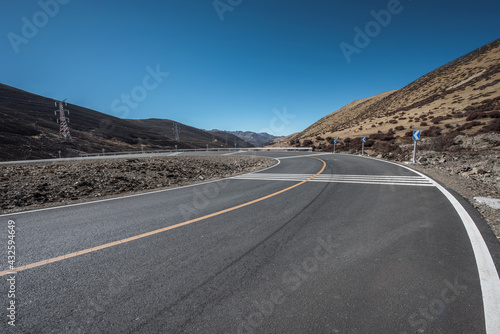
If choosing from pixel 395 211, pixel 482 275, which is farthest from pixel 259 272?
pixel 395 211

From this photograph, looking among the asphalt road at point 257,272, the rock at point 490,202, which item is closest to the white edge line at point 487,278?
the asphalt road at point 257,272

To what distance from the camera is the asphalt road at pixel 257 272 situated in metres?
2.08

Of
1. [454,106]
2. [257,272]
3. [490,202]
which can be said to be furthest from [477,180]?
[454,106]

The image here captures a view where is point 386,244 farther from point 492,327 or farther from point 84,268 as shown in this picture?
point 84,268

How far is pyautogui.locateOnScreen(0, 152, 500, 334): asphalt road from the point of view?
6.82 feet

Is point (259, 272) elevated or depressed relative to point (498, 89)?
depressed

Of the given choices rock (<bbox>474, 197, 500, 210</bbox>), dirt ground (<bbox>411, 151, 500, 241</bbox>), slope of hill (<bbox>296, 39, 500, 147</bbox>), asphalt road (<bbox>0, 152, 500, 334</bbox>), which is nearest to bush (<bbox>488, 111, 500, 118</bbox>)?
slope of hill (<bbox>296, 39, 500, 147</bbox>)

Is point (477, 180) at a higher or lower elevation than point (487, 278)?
higher

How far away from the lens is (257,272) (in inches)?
112

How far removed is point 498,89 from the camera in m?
32.7

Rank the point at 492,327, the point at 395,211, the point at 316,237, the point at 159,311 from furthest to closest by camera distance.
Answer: the point at 395,211
the point at 316,237
the point at 159,311
the point at 492,327

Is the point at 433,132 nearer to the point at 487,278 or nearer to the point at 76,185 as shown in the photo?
the point at 487,278

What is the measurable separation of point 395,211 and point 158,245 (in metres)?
5.12

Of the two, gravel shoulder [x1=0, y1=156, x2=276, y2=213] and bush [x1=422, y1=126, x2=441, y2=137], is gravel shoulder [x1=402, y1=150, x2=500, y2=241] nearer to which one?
gravel shoulder [x1=0, y1=156, x2=276, y2=213]
